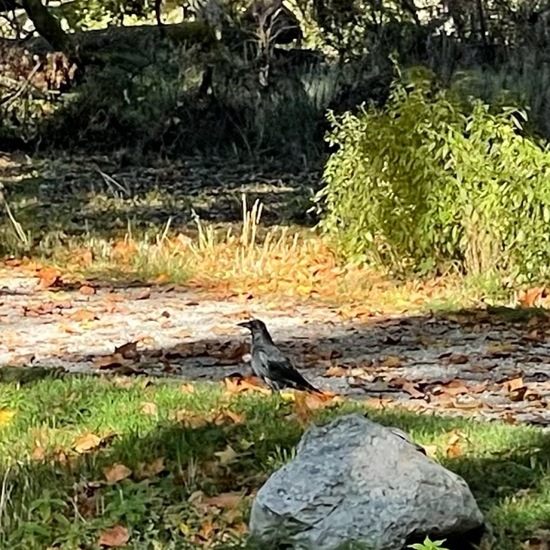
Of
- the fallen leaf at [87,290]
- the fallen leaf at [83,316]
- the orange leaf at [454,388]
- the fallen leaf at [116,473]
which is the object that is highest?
the fallen leaf at [116,473]

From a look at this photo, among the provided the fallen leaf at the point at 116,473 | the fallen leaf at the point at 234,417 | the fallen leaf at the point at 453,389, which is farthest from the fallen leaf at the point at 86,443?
the fallen leaf at the point at 453,389

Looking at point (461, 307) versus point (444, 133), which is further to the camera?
point (444, 133)

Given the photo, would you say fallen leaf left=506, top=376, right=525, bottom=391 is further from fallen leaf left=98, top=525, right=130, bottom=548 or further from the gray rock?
fallen leaf left=98, top=525, right=130, bottom=548

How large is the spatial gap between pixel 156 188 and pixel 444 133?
757cm

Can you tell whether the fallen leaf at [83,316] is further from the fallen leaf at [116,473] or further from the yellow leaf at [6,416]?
the fallen leaf at [116,473]

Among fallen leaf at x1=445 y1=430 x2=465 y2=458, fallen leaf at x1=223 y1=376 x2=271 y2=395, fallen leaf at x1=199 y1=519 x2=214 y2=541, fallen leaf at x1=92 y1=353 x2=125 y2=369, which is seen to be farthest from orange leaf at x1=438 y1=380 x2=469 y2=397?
fallen leaf at x1=199 y1=519 x2=214 y2=541

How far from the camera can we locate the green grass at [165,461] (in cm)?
452

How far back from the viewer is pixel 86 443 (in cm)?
541

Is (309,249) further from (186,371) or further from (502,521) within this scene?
(502,521)

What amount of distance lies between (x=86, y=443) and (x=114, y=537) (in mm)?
1011

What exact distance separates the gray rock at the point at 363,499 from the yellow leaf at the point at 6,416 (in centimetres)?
183

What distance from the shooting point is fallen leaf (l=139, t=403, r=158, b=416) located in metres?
5.84

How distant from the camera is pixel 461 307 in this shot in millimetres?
9820

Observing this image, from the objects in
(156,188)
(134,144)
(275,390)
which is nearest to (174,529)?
(275,390)
